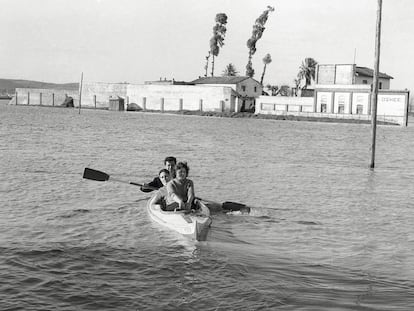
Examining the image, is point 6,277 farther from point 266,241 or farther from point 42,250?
point 266,241

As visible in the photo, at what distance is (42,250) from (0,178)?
11222 mm

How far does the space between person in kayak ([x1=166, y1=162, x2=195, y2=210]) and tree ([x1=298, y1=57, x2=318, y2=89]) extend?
109533mm

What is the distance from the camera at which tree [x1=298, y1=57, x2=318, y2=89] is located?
12006 cm

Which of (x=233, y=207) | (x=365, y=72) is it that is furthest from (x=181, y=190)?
(x=365, y=72)

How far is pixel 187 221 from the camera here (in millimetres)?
12281

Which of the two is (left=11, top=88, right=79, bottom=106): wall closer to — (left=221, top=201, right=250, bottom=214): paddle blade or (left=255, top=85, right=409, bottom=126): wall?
(left=255, top=85, right=409, bottom=126): wall

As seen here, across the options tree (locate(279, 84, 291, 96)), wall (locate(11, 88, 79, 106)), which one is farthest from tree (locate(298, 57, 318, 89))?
wall (locate(11, 88, 79, 106))

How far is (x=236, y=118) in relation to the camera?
95.0m

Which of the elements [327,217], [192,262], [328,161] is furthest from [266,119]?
[192,262]

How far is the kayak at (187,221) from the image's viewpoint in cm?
1202

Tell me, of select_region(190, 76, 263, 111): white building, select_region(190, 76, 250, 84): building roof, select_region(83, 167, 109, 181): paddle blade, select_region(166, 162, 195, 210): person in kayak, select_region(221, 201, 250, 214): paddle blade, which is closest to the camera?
select_region(166, 162, 195, 210): person in kayak

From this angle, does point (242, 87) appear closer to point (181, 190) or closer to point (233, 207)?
point (233, 207)

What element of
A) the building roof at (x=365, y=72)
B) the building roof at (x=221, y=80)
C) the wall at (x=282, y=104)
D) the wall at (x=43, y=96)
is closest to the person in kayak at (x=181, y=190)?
the wall at (x=282, y=104)

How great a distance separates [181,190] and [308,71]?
11102 centimetres
